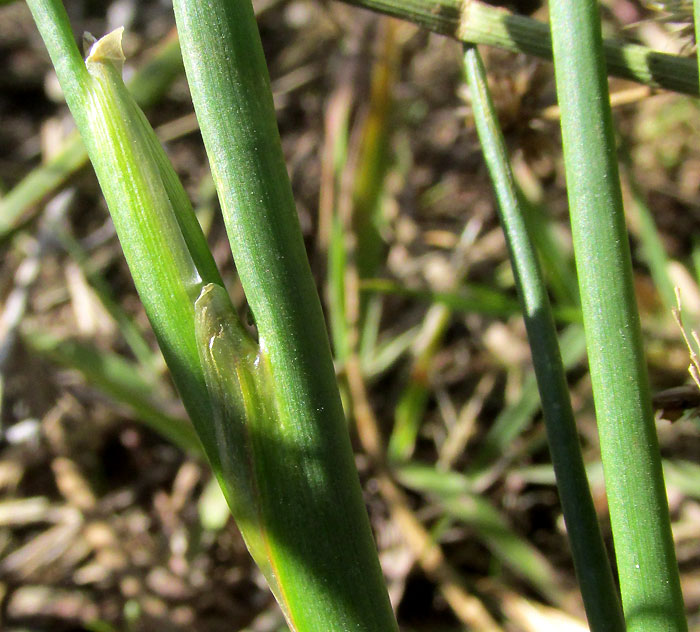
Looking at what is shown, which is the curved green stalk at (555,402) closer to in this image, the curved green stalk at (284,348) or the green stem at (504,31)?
the green stem at (504,31)

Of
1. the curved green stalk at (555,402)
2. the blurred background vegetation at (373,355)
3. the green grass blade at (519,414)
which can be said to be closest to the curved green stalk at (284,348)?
the curved green stalk at (555,402)

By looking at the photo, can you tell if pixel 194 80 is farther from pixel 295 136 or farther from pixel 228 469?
pixel 295 136

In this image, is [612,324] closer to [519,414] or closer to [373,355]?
[519,414]

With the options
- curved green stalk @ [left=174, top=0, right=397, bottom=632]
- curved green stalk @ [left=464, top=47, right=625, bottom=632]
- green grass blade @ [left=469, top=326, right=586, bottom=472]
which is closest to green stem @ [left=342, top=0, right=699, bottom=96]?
curved green stalk @ [left=464, top=47, right=625, bottom=632]

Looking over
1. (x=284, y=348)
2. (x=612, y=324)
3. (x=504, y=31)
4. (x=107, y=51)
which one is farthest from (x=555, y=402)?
(x=107, y=51)

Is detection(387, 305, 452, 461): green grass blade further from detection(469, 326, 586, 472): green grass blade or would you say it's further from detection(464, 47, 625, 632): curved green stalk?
detection(464, 47, 625, 632): curved green stalk
